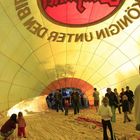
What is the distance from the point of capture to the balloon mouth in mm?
14918

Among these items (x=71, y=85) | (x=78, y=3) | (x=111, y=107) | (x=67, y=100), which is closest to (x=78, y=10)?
(x=78, y=3)

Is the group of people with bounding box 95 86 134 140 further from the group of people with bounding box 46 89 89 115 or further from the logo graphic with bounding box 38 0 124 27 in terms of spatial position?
the logo graphic with bounding box 38 0 124 27

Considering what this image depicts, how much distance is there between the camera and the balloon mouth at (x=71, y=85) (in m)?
14.9

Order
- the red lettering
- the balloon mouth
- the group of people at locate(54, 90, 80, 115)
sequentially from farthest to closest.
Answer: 1. the balloon mouth
2. the group of people at locate(54, 90, 80, 115)
3. the red lettering

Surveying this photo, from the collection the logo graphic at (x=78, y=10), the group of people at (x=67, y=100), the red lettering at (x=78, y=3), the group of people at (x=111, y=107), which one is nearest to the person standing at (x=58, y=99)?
the group of people at (x=67, y=100)

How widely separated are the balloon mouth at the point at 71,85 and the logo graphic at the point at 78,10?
2044mm

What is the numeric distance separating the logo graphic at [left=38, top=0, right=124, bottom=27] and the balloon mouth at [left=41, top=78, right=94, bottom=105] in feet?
6.71

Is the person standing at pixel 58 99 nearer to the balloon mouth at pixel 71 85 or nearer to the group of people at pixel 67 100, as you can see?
the group of people at pixel 67 100

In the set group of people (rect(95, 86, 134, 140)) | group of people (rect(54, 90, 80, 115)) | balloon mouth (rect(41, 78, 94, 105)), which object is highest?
balloon mouth (rect(41, 78, 94, 105))

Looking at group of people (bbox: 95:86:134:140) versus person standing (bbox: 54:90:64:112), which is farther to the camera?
person standing (bbox: 54:90:64:112)

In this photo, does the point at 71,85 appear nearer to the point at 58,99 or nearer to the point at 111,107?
the point at 58,99

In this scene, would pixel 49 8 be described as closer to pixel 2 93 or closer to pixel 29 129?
pixel 2 93

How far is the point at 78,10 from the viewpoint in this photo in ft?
44.9

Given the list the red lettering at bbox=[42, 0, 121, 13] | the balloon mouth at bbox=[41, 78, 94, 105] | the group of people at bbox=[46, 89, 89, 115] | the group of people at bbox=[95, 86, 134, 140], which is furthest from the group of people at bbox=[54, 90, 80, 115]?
the red lettering at bbox=[42, 0, 121, 13]
